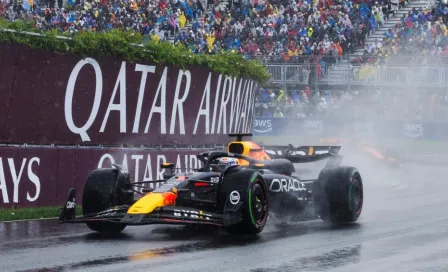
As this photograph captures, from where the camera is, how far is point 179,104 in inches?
739

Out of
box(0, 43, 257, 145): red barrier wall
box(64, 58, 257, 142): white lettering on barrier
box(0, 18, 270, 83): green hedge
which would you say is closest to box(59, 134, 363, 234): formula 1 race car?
box(0, 43, 257, 145): red barrier wall

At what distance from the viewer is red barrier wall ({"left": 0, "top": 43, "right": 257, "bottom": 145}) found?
1439cm

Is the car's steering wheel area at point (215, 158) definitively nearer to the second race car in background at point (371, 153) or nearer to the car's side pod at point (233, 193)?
the car's side pod at point (233, 193)

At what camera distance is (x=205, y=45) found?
37.9 meters

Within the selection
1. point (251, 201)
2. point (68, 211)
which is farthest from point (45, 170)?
point (251, 201)

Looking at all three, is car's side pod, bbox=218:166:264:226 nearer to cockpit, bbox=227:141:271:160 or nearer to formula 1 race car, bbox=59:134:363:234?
formula 1 race car, bbox=59:134:363:234

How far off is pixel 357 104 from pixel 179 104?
16657 mm

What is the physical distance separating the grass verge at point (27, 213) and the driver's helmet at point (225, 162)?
3123 mm

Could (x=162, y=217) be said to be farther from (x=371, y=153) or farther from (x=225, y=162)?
Result: (x=371, y=153)

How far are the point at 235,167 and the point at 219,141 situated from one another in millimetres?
8914

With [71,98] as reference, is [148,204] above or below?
below

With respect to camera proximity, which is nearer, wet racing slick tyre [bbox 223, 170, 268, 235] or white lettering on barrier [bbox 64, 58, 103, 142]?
wet racing slick tyre [bbox 223, 170, 268, 235]

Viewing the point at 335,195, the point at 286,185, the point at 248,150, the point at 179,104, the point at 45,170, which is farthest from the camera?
the point at 179,104

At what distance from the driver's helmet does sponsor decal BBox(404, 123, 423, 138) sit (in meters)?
23.3
